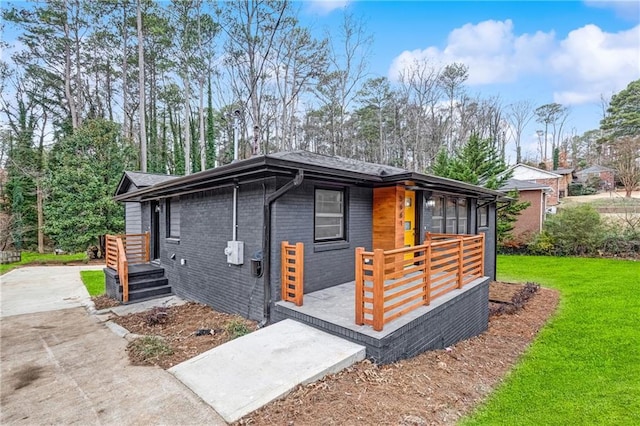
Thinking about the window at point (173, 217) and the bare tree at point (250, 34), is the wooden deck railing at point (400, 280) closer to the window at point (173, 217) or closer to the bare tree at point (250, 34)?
the window at point (173, 217)

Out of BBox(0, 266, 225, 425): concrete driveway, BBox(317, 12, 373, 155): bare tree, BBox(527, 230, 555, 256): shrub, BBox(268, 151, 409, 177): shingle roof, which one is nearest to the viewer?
BBox(0, 266, 225, 425): concrete driveway

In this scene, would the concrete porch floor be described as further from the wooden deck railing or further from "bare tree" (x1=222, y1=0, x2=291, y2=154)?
"bare tree" (x1=222, y1=0, x2=291, y2=154)

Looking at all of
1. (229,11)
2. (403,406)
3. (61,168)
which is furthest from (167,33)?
(403,406)

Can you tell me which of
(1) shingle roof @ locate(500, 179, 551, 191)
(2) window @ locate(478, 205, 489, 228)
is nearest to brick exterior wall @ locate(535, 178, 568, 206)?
(1) shingle roof @ locate(500, 179, 551, 191)

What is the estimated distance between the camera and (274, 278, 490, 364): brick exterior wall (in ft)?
12.0

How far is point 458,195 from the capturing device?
9023 mm

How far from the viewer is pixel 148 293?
769 centimetres

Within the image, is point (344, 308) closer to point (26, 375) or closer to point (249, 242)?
point (249, 242)

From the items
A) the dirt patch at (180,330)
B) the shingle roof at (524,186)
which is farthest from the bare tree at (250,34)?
the shingle roof at (524,186)

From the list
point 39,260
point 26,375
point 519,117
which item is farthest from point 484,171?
point 519,117

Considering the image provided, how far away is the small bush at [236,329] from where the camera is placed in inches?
188

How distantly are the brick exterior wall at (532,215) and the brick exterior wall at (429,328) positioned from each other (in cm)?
1359

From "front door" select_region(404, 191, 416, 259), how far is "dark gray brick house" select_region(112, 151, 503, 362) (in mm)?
24

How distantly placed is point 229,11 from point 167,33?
4.29 meters
